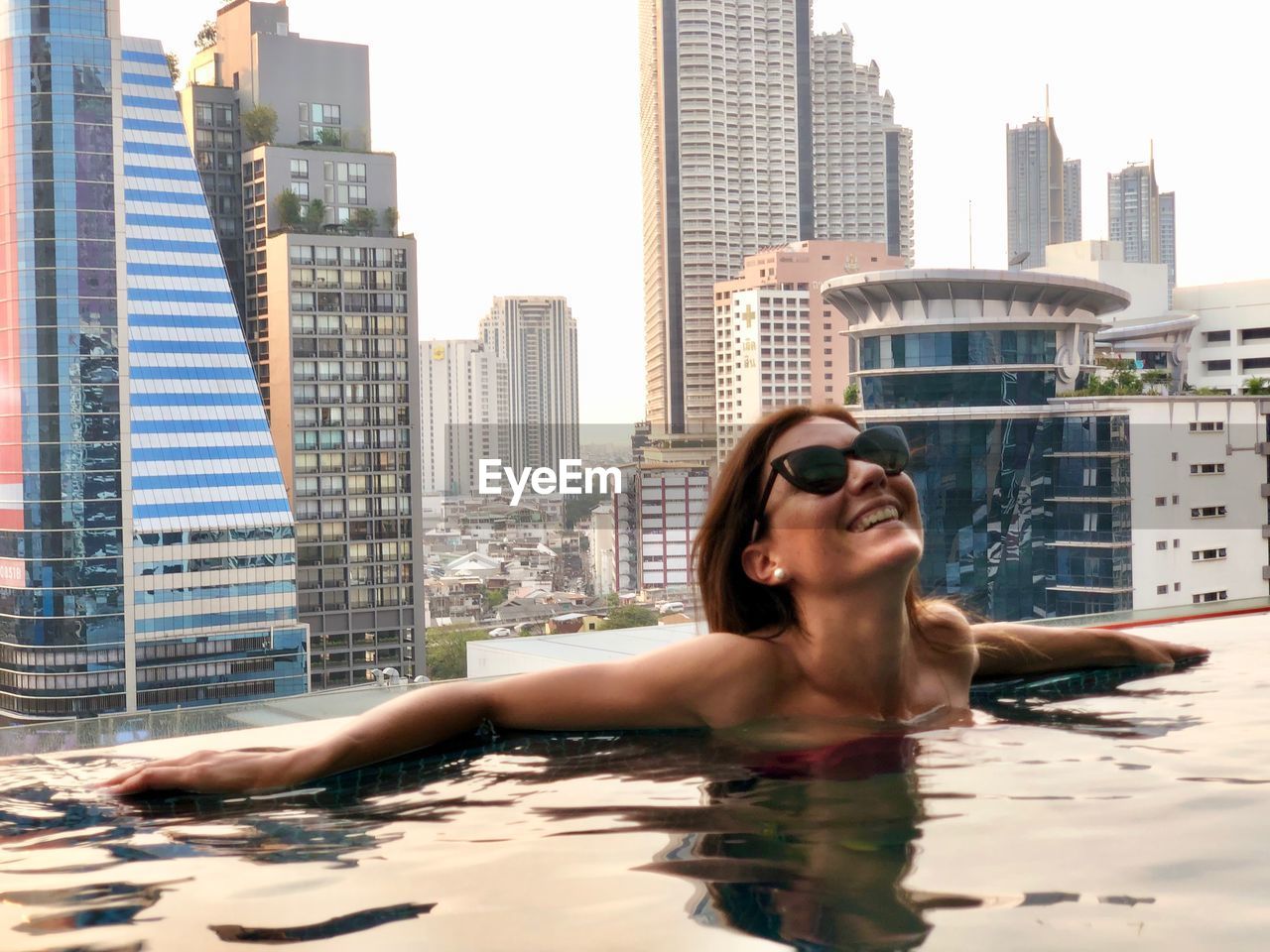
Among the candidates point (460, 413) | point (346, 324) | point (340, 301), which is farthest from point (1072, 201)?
point (346, 324)

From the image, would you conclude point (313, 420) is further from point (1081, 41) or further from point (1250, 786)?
point (1250, 786)

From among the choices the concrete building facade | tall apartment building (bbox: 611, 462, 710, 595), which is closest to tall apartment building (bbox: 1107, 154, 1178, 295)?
the concrete building facade

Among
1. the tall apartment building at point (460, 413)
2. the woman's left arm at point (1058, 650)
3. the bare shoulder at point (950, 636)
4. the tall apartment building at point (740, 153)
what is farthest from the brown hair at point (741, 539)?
the tall apartment building at point (460, 413)

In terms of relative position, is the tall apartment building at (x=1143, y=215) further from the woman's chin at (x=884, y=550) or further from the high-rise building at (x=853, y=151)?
the woman's chin at (x=884, y=550)

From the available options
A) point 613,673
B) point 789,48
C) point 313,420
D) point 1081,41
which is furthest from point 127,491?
point 613,673

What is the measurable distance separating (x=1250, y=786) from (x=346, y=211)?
100 ft

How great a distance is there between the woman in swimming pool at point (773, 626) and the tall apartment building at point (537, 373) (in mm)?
23409

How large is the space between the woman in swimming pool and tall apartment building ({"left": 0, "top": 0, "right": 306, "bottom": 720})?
1025 inches

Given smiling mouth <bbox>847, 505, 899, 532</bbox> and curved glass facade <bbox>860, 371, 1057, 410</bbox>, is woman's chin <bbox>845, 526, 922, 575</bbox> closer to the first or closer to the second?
smiling mouth <bbox>847, 505, 899, 532</bbox>

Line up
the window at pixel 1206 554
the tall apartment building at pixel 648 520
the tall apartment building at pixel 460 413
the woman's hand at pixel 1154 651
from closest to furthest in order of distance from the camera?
the woman's hand at pixel 1154 651 → the tall apartment building at pixel 648 520 → the window at pixel 1206 554 → the tall apartment building at pixel 460 413

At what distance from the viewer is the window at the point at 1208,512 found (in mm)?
17922

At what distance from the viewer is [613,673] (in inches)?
50.1

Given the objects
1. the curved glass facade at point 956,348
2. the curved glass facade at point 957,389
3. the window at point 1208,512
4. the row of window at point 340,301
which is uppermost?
the row of window at point 340,301

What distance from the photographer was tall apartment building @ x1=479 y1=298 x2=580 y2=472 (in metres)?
25.2
